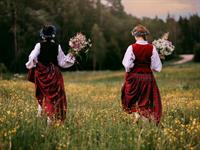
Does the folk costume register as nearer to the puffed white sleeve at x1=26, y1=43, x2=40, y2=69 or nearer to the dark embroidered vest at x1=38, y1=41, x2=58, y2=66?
the dark embroidered vest at x1=38, y1=41, x2=58, y2=66

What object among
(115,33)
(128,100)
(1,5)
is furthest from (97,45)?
(128,100)

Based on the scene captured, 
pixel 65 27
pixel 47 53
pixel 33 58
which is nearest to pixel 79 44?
pixel 47 53

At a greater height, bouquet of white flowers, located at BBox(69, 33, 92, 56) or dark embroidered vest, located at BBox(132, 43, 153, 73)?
bouquet of white flowers, located at BBox(69, 33, 92, 56)

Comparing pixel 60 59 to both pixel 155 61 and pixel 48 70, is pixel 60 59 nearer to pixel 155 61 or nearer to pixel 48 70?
pixel 48 70

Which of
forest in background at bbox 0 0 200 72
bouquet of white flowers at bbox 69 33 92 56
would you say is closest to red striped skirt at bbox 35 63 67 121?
bouquet of white flowers at bbox 69 33 92 56

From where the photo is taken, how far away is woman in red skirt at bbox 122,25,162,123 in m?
9.91

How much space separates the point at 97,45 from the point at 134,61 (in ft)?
→ 207

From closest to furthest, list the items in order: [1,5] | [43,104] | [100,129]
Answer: [100,129] → [43,104] → [1,5]

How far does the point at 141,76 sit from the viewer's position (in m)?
10.0

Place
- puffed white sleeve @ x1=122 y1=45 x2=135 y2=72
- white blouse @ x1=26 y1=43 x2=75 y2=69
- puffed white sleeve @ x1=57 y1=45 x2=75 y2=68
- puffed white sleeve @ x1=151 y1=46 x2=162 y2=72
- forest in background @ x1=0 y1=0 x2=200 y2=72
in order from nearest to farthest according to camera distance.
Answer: white blouse @ x1=26 y1=43 x2=75 y2=69 → puffed white sleeve @ x1=57 y1=45 x2=75 y2=68 → puffed white sleeve @ x1=122 y1=45 x2=135 y2=72 → puffed white sleeve @ x1=151 y1=46 x2=162 y2=72 → forest in background @ x1=0 y1=0 x2=200 y2=72

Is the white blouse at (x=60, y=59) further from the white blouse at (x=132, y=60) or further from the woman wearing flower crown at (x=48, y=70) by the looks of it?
the white blouse at (x=132, y=60)

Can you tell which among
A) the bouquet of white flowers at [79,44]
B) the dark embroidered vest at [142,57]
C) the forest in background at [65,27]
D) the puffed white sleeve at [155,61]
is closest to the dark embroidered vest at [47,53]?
the bouquet of white flowers at [79,44]

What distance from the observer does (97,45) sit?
7294 cm

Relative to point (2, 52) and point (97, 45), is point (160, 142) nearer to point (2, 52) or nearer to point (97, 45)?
point (2, 52)
